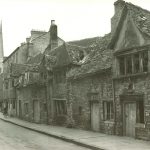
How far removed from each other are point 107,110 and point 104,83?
172cm

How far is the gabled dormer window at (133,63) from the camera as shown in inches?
671

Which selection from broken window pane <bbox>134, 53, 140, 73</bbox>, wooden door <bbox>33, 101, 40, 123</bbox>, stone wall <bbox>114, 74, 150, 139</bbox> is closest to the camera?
stone wall <bbox>114, 74, 150, 139</bbox>

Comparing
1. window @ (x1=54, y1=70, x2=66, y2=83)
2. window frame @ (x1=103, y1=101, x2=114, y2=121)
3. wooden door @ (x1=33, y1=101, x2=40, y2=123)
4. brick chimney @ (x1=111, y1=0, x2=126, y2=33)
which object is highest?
brick chimney @ (x1=111, y1=0, x2=126, y2=33)

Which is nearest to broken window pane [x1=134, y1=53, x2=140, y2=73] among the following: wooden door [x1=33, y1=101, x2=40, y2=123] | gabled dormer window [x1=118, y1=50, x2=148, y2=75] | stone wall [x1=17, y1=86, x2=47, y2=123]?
gabled dormer window [x1=118, y1=50, x2=148, y2=75]

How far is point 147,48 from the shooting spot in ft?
54.6

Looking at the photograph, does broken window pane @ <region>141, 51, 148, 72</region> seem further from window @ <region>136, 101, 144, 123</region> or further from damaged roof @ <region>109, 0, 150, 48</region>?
window @ <region>136, 101, 144, 123</region>

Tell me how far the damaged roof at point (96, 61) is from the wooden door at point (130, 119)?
Result: 9.42 feet

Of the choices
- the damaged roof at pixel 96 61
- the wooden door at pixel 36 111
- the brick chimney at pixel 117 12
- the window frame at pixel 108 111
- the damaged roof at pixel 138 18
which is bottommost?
the wooden door at pixel 36 111

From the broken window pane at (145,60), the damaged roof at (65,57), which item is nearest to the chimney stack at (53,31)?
the damaged roof at (65,57)

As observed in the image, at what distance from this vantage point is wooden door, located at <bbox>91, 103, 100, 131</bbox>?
2129cm

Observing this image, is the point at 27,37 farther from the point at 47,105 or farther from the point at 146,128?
the point at 146,128

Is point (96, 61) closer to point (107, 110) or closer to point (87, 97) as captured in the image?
point (87, 97)

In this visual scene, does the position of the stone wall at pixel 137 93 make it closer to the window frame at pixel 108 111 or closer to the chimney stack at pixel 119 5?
the window frame at pixel 108 111

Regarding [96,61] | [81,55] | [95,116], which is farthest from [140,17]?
[81,55]
